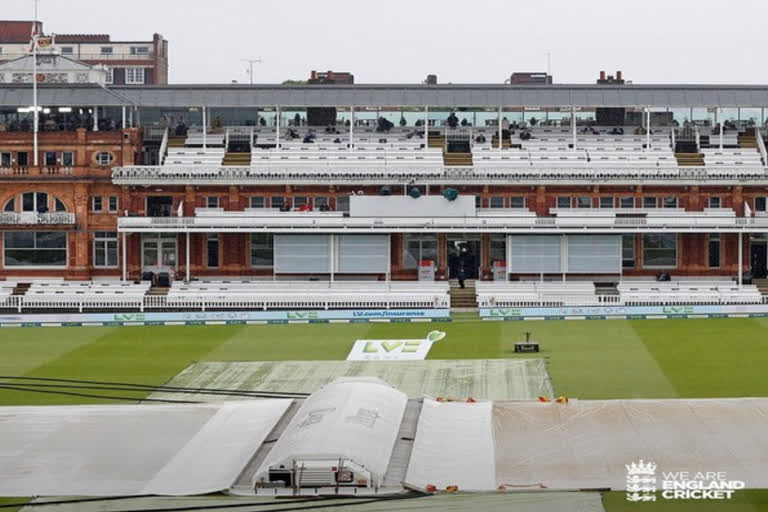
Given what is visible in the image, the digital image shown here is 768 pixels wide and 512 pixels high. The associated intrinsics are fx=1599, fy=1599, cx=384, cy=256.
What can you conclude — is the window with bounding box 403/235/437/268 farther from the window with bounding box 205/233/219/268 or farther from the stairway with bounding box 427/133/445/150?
the window with bounding box 205/233/219/268

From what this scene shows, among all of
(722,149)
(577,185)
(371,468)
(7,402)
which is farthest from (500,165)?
(371,468)

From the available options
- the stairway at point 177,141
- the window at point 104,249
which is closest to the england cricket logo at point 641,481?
Result: the window at point 104,249

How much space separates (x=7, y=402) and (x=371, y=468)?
16.1 m

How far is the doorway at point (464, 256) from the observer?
70.4 meters

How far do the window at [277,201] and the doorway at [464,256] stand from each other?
7551 mm

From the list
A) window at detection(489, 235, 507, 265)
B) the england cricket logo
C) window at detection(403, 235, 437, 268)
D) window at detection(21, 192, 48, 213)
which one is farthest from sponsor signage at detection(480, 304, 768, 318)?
the england cricket logo

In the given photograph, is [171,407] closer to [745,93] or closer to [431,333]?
[431,333]

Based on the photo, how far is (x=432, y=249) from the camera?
2773 inches

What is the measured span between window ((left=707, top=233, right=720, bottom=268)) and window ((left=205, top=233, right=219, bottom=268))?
21651 mm

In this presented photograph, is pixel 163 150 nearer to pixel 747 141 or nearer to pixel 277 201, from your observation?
pixel 277 201

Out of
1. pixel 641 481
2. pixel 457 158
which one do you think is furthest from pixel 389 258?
pixel 641 481

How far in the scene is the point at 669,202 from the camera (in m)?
70.8

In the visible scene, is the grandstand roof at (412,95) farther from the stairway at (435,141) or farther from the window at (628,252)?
the window at (628,252)

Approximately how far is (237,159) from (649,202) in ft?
60.5
